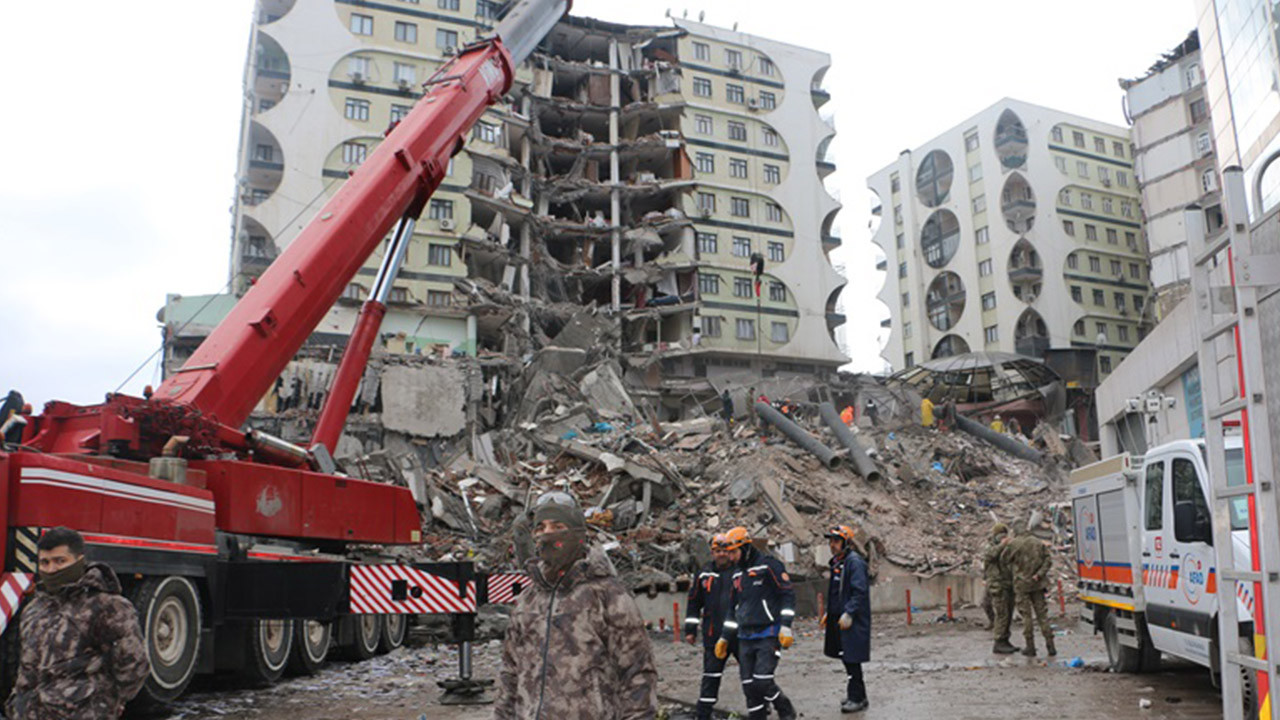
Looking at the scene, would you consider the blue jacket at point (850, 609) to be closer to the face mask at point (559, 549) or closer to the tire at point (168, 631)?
the face mask at point (559, 549)

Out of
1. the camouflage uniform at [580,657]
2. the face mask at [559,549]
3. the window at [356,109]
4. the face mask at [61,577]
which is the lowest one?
the camouflage uniform at [580,657]

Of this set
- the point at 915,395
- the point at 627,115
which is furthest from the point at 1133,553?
the point at 627,115

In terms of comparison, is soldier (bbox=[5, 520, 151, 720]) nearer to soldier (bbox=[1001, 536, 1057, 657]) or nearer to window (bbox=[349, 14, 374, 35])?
soldier (bbox=[1001, 536, 1057, 657])

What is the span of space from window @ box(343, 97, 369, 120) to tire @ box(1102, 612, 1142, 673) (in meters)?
43.6

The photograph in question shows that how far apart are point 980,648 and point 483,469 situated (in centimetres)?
1545

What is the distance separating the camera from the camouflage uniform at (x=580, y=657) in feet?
11.6

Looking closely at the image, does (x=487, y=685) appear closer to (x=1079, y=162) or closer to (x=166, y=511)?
(x=166, y=511)

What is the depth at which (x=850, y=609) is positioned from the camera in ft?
27.6

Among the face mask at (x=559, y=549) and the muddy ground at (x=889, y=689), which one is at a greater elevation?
the face mask at (x=559, y=549)

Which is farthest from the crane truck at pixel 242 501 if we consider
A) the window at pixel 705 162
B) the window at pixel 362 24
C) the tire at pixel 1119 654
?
the window at pixel 705 162

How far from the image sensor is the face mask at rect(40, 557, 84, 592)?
433 centimetres

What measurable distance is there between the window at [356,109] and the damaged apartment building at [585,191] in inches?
3.0

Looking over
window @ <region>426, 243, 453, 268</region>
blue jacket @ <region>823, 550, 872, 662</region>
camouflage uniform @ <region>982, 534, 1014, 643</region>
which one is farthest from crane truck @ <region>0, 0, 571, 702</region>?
window @ <region>426, 243, 453, 268</region>

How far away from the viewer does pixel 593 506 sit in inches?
907
